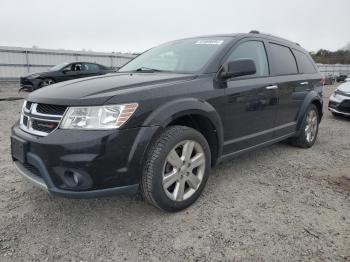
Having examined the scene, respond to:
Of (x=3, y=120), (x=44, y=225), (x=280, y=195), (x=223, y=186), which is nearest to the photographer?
(x=44, y=225)

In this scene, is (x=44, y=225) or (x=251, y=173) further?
(x=251, y=173)

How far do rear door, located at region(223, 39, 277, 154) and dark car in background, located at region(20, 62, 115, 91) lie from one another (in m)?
9.36

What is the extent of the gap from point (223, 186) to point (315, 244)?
1234mm

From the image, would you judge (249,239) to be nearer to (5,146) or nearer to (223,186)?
(223,186)

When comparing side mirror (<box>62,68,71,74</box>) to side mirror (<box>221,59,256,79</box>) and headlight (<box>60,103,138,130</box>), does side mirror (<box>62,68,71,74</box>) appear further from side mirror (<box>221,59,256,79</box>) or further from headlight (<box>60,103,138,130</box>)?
headlight (<box>60,103,138,130</box>)

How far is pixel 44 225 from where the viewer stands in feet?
8.79

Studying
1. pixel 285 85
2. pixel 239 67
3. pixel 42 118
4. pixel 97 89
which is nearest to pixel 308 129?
pixel 285 85

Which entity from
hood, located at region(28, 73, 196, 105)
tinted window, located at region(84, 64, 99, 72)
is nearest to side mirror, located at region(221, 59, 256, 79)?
hood, located at region(28, 73, 196, 105)

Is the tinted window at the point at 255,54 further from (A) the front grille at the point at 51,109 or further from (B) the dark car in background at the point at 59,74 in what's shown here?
(B) the dark car in background at the point at 59,74

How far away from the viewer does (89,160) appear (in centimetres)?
231

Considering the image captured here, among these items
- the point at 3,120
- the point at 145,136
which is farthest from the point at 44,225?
the point at 3,120

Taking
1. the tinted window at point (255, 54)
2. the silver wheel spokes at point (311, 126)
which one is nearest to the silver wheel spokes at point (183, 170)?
the tinted window at point (255, 54)

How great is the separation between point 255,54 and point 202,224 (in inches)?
86.6

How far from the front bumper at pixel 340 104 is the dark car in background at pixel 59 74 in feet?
26.4
